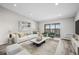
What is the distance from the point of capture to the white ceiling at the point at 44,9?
1868 millimetres

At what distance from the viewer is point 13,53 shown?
1.92 m

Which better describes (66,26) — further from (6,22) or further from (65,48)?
(6,22)

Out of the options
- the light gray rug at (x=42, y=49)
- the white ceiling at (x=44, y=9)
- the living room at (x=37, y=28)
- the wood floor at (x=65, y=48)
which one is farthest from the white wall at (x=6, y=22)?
the wood floor at (x=65, y=48)

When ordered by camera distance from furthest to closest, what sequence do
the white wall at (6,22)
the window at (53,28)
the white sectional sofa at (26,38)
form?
the window at (53,28)
the white sectional sofa at (26,38)
the white wall at (6,22)

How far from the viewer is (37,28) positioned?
6.98ft

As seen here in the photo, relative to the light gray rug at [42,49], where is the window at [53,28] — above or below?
above

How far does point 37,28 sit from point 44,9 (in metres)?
0.57

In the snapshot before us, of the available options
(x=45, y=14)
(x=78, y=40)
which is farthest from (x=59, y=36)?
(x=45, y=14)

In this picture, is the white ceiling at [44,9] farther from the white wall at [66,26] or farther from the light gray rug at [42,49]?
the light gray rug at [42,49]

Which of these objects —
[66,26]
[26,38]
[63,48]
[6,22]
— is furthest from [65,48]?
[6,22]

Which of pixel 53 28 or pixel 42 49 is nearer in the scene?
pixel 42 49

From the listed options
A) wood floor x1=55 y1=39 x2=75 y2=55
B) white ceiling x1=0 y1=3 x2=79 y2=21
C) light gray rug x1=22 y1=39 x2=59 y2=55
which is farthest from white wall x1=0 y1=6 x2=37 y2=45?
wood floor x1=55 y1=39 x2=75 y2=55

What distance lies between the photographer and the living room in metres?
1.88
